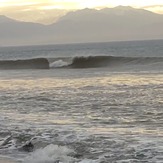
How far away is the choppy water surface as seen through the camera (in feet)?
26.7

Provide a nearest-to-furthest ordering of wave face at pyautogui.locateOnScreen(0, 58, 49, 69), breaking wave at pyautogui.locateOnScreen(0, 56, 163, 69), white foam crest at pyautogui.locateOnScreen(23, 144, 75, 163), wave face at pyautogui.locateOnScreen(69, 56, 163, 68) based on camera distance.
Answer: white foam crest at pyautogui.locateOnScreen(23, 144, 75, 163)
wave face at pyautogui.locateOnScreen(69, 56, 163, 68)
breaking wave at pyautogui.locateOnScreen(0, 56, 163, 69)
wave face at pyautogui.locateOnScreen(0, 58, 49, 69)

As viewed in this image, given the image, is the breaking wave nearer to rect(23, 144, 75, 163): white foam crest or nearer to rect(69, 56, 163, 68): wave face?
rect(69, 56, 163, 68): wave face

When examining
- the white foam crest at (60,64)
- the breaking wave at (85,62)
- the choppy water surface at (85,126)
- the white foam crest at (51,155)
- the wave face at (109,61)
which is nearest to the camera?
the white foam crest at (51,155)

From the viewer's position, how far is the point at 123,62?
1700 inches

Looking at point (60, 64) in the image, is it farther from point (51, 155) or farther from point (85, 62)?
point (51, 155)

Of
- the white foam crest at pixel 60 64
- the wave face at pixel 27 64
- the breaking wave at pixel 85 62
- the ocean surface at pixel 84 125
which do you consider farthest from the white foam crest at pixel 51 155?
Answer: the wave face at pixel 27 64

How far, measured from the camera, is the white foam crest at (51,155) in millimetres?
7860

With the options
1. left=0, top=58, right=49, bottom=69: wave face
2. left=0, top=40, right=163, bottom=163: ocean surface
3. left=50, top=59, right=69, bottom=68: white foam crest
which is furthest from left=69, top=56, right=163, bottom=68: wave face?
left=0, top=40, right=163, bottom=163: ocean surface

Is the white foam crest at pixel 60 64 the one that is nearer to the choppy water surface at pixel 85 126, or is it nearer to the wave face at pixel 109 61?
the wave face at pixel 109 61

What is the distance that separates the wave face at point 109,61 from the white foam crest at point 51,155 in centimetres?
3169

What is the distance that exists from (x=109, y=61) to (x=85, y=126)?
35604mm

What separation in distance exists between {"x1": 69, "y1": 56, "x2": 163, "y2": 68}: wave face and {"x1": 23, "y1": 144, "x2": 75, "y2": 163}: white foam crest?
31.7 metres

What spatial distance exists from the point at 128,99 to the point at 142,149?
257 inches

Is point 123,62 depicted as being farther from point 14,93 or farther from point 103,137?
point 103,137
